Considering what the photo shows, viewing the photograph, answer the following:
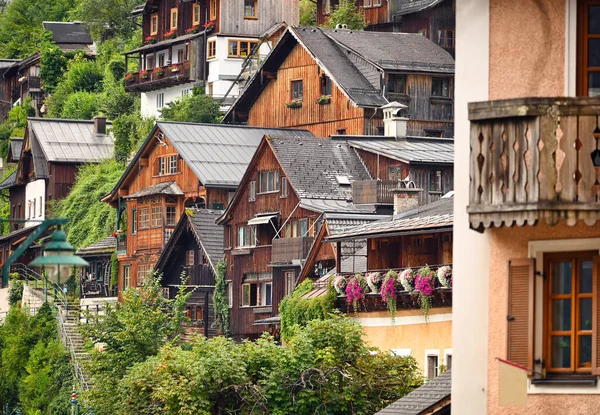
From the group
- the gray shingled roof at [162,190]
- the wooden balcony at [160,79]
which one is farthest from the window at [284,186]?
the wooden balcony at [160,79]

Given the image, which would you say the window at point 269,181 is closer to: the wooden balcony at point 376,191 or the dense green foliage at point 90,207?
the wooden balcony at point 376,191

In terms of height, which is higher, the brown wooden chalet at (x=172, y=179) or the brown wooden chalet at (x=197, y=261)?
the brown wooden chalet at (x=172, y=179)

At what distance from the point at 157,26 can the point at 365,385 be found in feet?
205

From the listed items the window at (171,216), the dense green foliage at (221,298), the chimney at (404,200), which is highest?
the window at (171,216)

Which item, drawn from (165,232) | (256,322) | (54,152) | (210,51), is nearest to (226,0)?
(210,51)

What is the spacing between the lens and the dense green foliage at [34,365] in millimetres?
65188

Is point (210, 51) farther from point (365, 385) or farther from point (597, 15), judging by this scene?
point (597, 15)

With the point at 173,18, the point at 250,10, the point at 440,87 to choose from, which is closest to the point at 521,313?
the point at 440,87

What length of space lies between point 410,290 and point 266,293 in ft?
62.5

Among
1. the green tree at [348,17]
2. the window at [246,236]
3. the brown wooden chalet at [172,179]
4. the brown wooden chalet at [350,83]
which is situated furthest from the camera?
the green tree at [348,17]

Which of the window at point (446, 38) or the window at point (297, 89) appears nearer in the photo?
the window at point (297, 89)

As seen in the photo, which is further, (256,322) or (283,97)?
(283,97)

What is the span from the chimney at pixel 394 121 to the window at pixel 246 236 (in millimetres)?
7861

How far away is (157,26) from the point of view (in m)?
99.1
